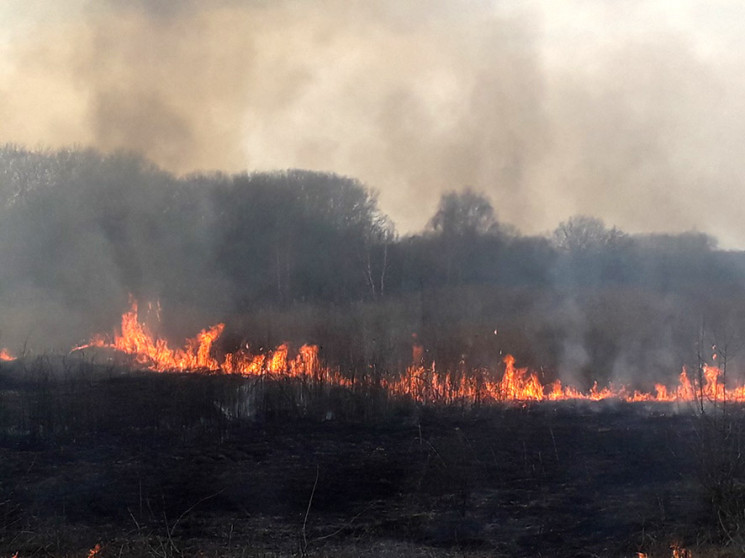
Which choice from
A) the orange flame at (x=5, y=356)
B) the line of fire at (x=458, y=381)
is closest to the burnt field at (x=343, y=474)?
the line of fire at (x=458, y=381)

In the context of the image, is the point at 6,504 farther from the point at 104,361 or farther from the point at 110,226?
the point at 110,226

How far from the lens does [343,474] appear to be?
11711 millimetres

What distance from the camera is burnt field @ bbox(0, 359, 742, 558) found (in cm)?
861

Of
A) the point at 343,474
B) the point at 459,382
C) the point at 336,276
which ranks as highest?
the point at 336,276

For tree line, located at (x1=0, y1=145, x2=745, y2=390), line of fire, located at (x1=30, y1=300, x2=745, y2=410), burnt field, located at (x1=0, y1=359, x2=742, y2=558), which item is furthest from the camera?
tree line, located at (x1=0, y1=145, x2=745, y2=390)

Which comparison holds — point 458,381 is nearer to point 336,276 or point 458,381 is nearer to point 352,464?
point 352,464

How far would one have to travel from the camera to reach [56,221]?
2870 centimetres

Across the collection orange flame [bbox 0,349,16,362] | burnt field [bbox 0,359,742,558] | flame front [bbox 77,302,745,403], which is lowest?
burnt field [bbox 0,359,742,558]

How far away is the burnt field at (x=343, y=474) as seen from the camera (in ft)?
28.2

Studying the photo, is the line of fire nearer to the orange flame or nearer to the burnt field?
the burnt field

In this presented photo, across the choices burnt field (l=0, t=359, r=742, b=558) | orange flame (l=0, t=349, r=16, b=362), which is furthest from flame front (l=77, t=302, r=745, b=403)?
orange flame (l=0, t=349, r=16, b=362)

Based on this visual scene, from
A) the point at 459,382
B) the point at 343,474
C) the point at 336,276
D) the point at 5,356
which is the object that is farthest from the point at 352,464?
the point at 336,276

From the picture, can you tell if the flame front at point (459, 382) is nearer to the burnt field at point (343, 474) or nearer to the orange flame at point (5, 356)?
the burnt field at point (343, 474)

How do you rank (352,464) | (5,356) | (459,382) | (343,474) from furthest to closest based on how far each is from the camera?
(5,356), (459,382), (352,464), (343,474)
